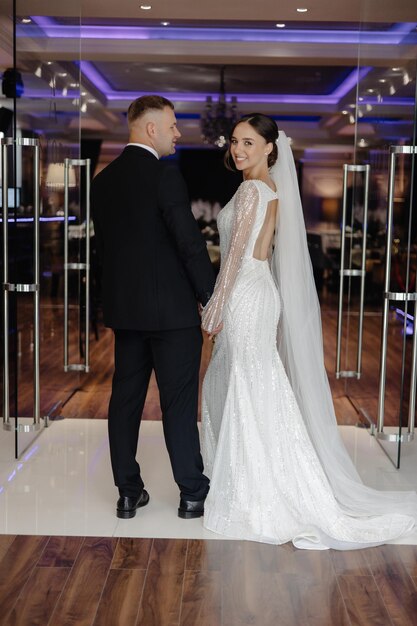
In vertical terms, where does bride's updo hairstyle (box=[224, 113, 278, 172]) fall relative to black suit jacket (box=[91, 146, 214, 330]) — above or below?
above

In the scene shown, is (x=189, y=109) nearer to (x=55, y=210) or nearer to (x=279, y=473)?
(x=55, y=210)

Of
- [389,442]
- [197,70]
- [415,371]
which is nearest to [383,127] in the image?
[415,371]

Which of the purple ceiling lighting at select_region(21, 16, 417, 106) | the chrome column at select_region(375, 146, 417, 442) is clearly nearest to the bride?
the chrome column at select_region(375, 146, 417, 442)

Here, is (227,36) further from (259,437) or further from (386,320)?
(259,437)

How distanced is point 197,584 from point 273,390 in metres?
1.03

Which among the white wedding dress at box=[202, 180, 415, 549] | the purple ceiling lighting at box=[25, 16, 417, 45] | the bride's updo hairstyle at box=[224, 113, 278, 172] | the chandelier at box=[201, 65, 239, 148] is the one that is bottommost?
the white wedding dress at box=[202, 180, 415, 549]

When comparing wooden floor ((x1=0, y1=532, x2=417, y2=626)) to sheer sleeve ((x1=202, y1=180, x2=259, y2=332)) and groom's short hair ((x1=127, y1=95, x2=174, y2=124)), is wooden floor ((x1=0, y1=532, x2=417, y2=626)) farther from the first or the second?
groom's short hair ((x1=127, y1=95, x2=174, y2=124))

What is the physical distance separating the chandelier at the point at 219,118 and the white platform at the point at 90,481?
6.61 meters

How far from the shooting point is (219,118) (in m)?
11.3

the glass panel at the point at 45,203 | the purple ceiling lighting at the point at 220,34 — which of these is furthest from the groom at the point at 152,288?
the purple ceiling lighting at the point at 220,34

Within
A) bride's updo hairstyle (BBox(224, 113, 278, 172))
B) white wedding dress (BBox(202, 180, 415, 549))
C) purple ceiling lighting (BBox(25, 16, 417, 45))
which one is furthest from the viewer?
→ purple ceiling lighting (BBox(25, 16, 417, 45))

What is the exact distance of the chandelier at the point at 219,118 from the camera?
11203 millimetres

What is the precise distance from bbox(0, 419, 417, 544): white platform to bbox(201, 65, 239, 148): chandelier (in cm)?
661

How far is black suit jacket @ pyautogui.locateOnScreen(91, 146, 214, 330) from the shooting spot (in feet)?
11.2
